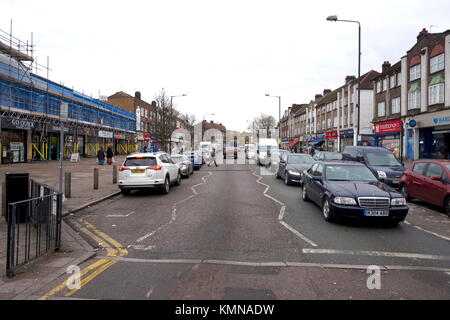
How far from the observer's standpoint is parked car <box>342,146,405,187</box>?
13.1m

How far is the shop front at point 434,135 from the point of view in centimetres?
2491

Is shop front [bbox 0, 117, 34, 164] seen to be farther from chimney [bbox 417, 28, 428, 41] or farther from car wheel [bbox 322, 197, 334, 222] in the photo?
chimney [bbox 417, 28, 428, 41]

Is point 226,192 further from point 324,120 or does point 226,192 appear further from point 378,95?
point 324,120

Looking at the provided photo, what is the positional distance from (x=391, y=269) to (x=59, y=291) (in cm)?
444

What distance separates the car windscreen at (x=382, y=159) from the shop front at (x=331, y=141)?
3177 cm

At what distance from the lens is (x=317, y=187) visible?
880cm

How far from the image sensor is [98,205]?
1019cm

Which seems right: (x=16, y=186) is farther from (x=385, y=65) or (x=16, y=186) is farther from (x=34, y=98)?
(x=385, y=65)

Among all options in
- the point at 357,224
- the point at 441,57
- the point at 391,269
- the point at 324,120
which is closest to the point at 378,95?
the point at 441,57

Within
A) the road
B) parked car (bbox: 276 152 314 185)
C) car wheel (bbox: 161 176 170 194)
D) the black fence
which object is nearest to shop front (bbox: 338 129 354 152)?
parked car (bbox: 276 152 314 185)

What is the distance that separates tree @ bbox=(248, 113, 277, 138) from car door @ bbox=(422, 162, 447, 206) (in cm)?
7374

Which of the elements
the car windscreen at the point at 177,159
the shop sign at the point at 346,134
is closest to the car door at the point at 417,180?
the car windscreen at the point at 177,159

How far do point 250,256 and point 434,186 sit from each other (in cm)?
703
